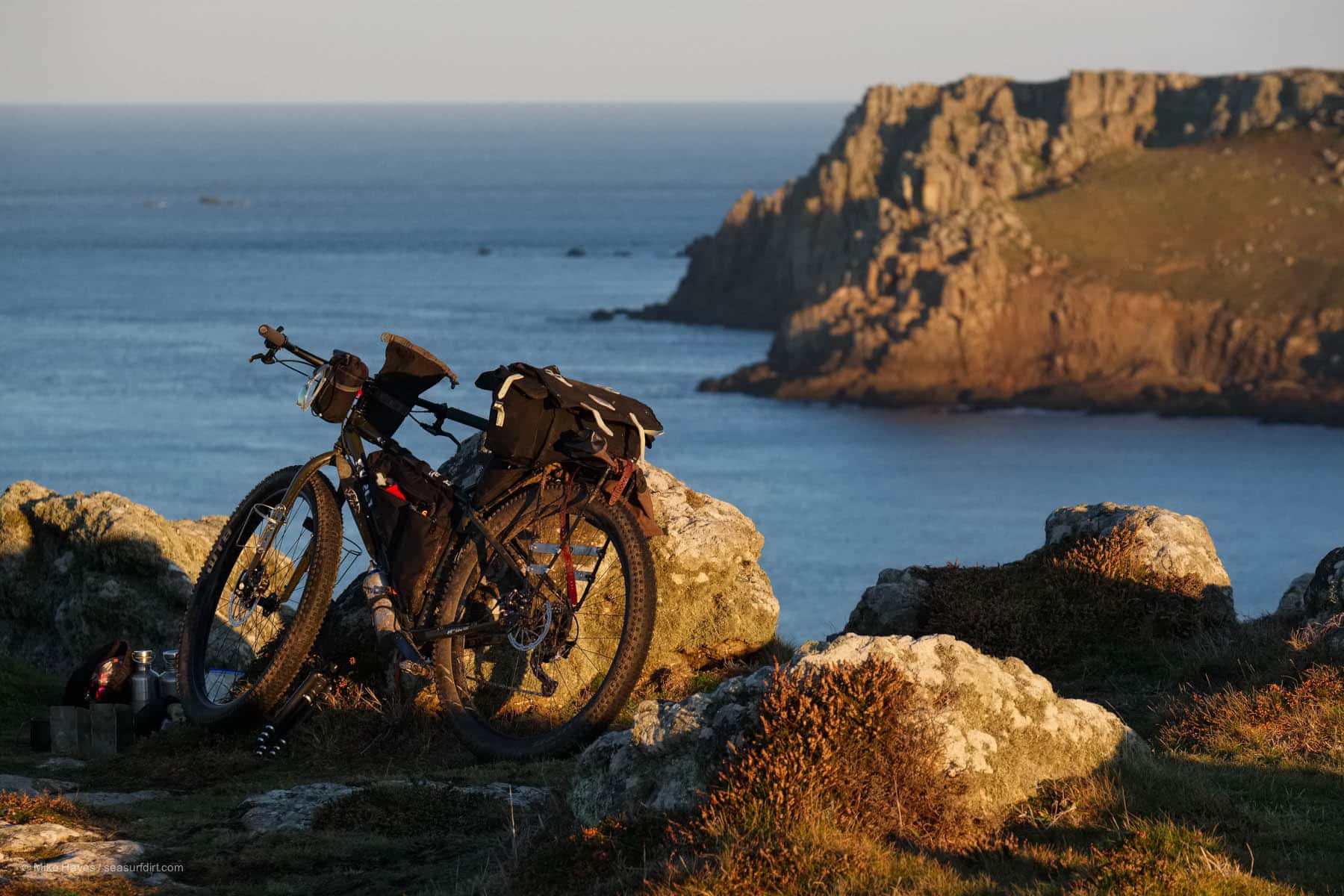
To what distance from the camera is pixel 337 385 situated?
1011 cm

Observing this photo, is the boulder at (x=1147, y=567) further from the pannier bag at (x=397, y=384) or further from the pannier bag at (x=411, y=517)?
the pannier bag at (x=397, y=384)

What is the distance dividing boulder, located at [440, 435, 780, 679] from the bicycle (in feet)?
3.36

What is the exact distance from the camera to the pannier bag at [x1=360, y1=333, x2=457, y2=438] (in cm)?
1019

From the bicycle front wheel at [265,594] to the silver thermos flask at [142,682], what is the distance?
2.17 feet

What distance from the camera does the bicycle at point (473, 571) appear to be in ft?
31.6

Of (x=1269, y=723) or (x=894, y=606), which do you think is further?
(x=894, y=606)

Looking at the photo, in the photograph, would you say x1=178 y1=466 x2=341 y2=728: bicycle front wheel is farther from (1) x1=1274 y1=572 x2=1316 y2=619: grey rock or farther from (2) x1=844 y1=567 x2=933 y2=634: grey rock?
(1) x1=1274 y1=572 x2=1316 y2=619: grey rock

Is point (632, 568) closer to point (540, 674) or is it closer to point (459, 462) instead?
point (540, 674)

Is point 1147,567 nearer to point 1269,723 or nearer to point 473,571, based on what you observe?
point 1269,723

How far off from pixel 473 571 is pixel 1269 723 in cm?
461

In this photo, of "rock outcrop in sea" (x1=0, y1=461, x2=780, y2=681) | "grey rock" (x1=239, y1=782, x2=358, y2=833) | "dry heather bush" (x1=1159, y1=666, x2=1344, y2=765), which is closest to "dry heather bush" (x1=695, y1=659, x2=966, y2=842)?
"dry heather bush" (x1=1159, y1=666, x2=1344, y2=765)

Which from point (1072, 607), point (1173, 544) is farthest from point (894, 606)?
point (1173, 544)

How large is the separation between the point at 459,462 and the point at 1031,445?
176461mm

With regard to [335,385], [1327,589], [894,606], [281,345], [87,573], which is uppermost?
[281,345]
